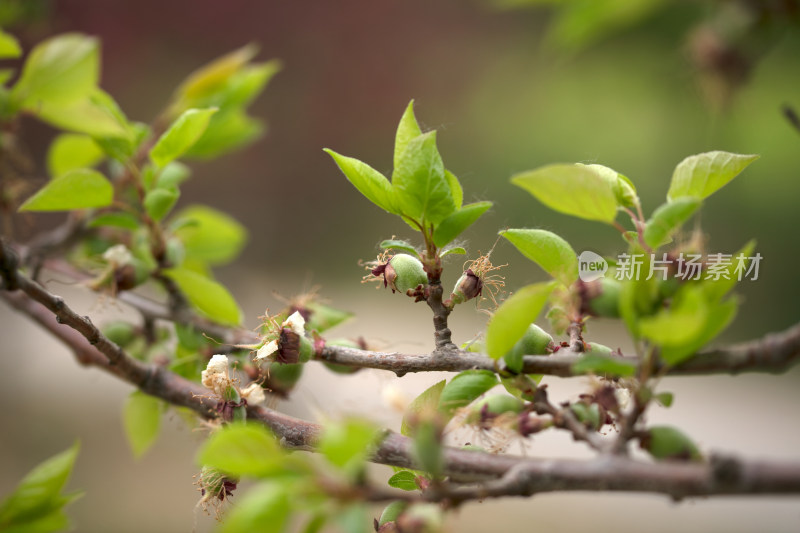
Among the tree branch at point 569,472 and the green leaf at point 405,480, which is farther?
the green leaf at point 405,480

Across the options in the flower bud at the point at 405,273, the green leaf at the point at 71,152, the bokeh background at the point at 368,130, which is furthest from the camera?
the bokeh background at the point at 368,130

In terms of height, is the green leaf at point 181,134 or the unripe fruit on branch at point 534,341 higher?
the green leaf at point 181,134

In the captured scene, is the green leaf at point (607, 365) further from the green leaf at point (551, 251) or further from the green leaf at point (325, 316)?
the green leaf at point (325, 316)

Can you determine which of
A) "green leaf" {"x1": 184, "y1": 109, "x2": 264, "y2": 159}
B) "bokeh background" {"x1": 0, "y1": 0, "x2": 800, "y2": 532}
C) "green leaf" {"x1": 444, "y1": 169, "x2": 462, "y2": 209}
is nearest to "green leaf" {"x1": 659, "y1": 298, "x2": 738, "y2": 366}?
"green leaf" {"x1": 444, "y1": 169, "x2": 462, "y2": 209}

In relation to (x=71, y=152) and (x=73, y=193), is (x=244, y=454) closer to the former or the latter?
(x=73, y=193)

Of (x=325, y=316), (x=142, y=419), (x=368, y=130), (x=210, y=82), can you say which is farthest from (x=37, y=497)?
(x=368, y=130)

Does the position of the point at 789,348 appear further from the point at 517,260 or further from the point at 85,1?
the point at 85,1

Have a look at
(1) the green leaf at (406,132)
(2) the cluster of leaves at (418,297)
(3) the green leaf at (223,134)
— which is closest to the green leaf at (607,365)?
(2) the cluster of leaves at (418,297)
